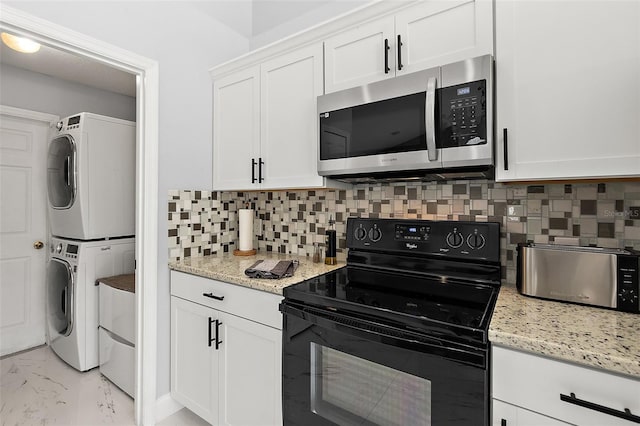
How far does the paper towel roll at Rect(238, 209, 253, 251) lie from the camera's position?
2.21 metres

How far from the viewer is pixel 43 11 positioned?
1478mm

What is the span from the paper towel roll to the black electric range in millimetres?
832

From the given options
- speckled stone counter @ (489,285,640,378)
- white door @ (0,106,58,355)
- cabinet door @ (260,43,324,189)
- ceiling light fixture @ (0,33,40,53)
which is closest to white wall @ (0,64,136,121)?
white door @ (0,106,58,355)

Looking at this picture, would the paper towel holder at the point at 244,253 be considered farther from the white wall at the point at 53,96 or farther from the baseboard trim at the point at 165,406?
the white wall at the point at 53,96

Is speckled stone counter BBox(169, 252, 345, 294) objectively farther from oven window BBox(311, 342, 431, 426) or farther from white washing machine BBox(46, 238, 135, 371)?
white washing machine BBox(46, 238, 135, 371)

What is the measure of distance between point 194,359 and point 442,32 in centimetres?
207

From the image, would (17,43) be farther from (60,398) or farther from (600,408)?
(600,408)

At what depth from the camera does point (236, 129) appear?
6.89ft

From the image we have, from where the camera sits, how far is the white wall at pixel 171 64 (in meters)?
1.69

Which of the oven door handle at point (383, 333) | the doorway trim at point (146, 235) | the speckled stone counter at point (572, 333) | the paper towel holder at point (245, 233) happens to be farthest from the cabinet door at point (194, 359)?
the speckled stone counter at point (572, 333)

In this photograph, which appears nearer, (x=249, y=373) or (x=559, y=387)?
(x=559, y=387)

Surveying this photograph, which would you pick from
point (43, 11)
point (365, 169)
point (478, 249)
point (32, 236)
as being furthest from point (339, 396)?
point (32, 236)

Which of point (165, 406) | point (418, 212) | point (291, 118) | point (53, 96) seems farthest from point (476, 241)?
point (53, 96)

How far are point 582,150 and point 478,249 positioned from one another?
1.80 feet
